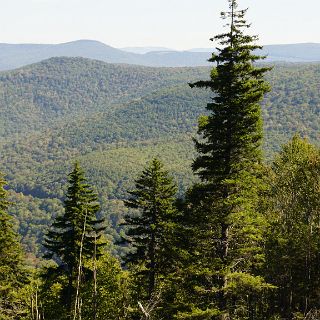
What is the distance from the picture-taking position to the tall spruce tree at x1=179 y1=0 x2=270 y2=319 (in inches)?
743

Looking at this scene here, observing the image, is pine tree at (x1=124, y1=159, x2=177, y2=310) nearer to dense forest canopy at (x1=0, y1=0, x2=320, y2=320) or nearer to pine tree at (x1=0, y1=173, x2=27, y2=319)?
dense forest canopy at (x1=0, y1=0, x2=320, y2=320)

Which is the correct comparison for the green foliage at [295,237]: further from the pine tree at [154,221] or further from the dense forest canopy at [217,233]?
the pine tree at [154,221]

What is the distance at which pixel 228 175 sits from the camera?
1894 centimetres

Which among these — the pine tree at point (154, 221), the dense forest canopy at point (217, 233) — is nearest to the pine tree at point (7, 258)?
the dense forest canopy at point (217, 233)

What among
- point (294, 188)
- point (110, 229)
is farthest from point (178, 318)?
point (110, 229)

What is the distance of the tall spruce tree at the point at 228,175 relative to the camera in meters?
18.9

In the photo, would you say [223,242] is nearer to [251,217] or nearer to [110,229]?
[251,217]

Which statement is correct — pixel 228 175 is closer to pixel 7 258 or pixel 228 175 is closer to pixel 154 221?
pixel 154 221

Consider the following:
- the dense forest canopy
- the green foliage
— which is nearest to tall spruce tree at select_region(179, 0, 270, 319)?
the dense forest canopy

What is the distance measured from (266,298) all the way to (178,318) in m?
12.9

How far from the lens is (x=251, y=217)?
64.1 ft

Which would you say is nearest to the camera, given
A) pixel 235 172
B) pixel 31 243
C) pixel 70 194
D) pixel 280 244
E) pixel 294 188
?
pixel 235 172

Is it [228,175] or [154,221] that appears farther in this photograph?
[154,221]

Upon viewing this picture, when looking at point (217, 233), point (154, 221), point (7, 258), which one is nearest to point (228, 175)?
point (217, 233)
